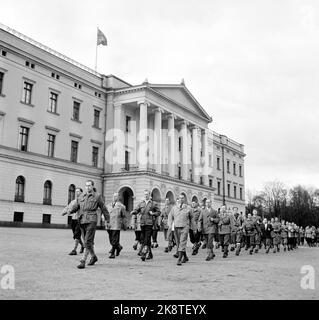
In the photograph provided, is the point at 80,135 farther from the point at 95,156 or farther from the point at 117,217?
the point at 117,217

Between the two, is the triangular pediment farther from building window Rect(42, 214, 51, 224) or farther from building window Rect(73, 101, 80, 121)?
building window Rect(42, 214, 51, 224)

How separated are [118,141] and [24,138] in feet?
39.4

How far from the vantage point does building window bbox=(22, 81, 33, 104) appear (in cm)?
3819

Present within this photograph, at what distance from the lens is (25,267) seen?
9.99 meters

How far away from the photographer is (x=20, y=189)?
1446 inches

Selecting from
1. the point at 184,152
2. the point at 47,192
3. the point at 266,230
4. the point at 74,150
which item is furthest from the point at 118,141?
the point at 266,230

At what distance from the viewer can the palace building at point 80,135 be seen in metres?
36.4

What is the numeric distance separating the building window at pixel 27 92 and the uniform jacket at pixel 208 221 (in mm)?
27830

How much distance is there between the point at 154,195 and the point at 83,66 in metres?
16.1

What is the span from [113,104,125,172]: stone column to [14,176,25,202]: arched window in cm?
1185

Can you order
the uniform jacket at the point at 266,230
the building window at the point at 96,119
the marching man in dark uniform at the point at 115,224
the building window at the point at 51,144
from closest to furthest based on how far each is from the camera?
the marching man in dark uniform at the point at 115,224 < the uniform jacket at the point at 266,230 < the building window at the point at 51,144 < the building window at the point at 96,119

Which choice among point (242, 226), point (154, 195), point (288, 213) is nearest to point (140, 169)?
point (154, 195)

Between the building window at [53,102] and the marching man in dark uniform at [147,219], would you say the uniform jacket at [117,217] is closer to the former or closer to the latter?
the marching man in dark uniform at [147,219]

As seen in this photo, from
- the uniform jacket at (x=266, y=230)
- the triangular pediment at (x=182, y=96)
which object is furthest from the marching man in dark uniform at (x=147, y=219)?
the triangular pediment at (x=182, y=96)
